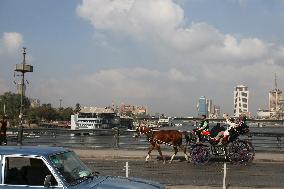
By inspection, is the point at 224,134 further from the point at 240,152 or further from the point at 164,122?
the point at 164,122

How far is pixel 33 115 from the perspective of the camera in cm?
14862

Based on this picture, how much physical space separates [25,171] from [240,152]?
14.0 m

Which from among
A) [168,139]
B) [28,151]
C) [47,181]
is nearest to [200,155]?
[168,139]

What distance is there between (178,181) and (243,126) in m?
7.39

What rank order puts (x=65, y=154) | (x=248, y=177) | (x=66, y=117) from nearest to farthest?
(x=65, y=154)
(x=248, y=177)
(x=66, y=117)

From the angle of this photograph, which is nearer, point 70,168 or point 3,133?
point 70,168

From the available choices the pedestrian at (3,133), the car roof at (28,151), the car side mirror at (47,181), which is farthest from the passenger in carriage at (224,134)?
the car side mirror at (47,181)

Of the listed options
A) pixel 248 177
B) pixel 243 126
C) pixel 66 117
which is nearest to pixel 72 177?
pixel 248 177

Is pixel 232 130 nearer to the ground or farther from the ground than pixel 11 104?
nearer to the ground

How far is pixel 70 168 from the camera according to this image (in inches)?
312

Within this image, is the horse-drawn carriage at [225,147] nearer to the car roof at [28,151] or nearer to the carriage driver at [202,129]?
the carriage driver at [202,129]

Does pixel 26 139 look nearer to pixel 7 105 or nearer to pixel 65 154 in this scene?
pixel 65 154

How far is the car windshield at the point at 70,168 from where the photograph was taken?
25.1ft

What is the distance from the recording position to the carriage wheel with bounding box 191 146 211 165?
66.8ft
